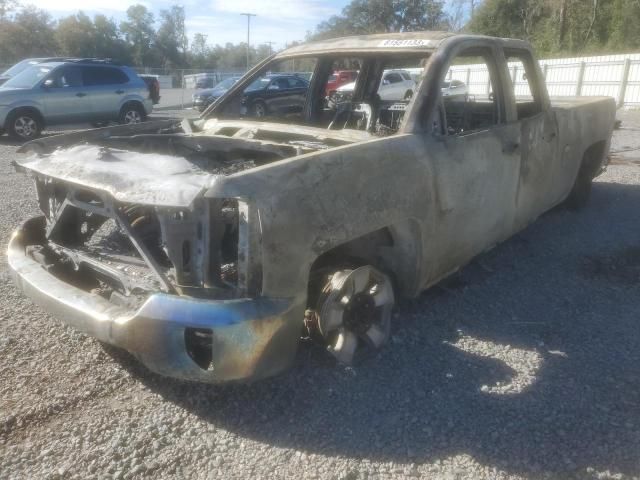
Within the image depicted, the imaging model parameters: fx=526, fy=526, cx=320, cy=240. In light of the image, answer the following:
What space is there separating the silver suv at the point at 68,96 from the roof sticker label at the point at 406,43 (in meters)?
10.1

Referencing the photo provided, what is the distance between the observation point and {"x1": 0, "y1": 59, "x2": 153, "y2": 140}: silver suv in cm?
1098

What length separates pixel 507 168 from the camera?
348 centimetres

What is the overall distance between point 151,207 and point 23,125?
33.9ft

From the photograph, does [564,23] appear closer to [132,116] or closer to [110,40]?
[132,116]

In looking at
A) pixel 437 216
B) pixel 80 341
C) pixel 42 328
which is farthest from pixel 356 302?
pixel 42 328

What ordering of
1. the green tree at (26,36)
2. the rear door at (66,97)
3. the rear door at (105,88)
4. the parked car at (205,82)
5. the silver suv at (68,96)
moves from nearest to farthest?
the silver suv at (68,96), the rear door at (66,97), the rear door at (105,88), the parked car at (205,82), the green tree at (26,36)

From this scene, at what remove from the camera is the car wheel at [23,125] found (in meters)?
11.0

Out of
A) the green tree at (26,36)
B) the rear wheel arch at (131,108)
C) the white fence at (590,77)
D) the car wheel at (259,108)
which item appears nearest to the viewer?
the car wheel at (259,108)

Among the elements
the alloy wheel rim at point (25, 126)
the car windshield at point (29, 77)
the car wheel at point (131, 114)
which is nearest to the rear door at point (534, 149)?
Answer: the alloy wheel rim at point (25, 126)

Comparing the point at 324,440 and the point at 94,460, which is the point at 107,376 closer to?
the point at 94,460

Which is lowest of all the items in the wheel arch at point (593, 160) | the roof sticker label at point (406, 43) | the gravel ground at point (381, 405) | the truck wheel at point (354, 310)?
the gravel ground at point (381, 405)

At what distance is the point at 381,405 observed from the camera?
248 centimetres

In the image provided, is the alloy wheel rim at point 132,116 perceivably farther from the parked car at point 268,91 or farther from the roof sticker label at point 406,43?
the roof sticker label at point 406,43

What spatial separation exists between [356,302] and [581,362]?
127cm
